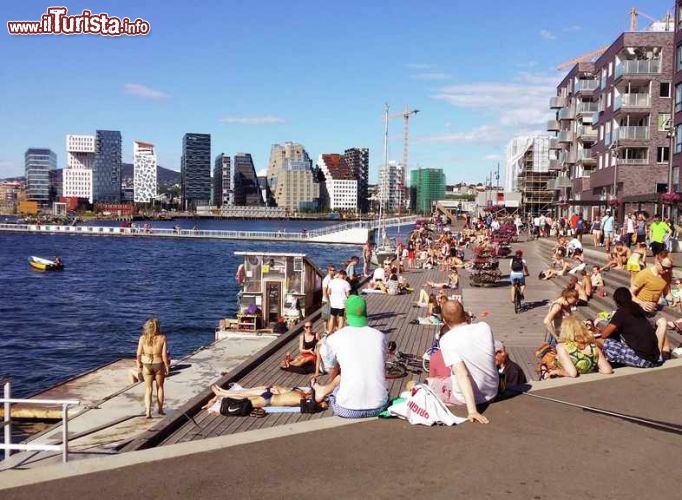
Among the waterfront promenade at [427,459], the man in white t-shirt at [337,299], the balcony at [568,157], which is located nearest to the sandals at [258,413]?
the waterfront promenade at [427,459]

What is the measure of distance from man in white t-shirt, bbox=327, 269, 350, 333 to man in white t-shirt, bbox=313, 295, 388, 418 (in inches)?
315

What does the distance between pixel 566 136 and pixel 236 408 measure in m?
68.2

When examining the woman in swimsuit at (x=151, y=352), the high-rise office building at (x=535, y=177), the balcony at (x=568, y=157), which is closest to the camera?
the woman in swimsuit at (x=151, y=352)

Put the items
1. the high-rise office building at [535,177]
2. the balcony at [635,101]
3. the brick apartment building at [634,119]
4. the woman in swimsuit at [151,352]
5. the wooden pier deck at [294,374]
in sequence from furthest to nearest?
the high-rise office building at [535,177], the balcony at [635,101], the brick apartment building at [634,119], the woman in swimsuit at [151,352], the wooden pier deck at [294,374]

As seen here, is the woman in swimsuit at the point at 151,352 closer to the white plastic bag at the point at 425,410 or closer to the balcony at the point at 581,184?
the white plastic bag at the point at 425,410

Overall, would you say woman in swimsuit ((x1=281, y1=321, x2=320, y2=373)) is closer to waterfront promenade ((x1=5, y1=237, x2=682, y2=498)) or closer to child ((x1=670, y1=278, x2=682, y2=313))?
waterfront promenade ((x1=5, y1=237, x2=682, y2=498))

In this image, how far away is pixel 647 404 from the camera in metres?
7.57

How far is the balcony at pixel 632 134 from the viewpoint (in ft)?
154

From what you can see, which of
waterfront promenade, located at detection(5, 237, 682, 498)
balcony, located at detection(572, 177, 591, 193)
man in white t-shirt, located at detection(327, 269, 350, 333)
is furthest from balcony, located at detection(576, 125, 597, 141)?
waterfront promenade, located at detection(5, 237, 682, 498)

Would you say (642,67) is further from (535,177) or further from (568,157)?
(535,177)

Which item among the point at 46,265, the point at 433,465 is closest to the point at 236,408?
the point at 433,465

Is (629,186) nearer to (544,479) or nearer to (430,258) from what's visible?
(430,258)

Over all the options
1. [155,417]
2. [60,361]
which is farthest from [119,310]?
[155,417]

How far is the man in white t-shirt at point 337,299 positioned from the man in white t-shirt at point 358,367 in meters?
7.99
